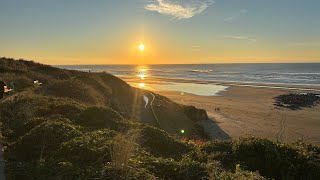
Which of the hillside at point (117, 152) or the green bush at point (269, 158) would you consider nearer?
the hillside at point (117, 152)

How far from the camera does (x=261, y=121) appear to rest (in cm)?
3180

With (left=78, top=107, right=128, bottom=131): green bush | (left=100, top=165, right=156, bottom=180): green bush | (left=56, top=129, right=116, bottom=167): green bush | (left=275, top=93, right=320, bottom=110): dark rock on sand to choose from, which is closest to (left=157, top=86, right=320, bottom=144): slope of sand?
(left=275, top=93, right=320, bottom=110): dark rock on sand

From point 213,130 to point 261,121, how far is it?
673 cm

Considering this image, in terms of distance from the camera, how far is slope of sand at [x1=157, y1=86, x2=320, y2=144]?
26344mm

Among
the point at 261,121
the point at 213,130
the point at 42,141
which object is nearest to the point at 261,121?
the point at 261,121

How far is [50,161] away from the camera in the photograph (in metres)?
7.89

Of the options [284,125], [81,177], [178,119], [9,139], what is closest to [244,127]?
[284,125]

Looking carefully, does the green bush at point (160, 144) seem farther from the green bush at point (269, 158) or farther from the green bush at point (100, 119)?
the green bush at point (100, 119)

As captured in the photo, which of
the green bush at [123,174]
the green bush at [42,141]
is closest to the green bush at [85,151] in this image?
the green bush at [42,141]

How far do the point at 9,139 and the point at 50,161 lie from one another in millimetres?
3163

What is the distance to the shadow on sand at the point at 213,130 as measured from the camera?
25163 millimetres

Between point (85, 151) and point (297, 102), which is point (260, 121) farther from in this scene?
point (85, 151)

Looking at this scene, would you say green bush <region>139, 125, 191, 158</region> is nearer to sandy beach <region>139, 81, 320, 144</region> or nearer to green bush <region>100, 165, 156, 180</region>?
green bush <region>100, 165, 156, 180</region>

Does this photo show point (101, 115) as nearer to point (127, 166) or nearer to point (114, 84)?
point (127, 166)
